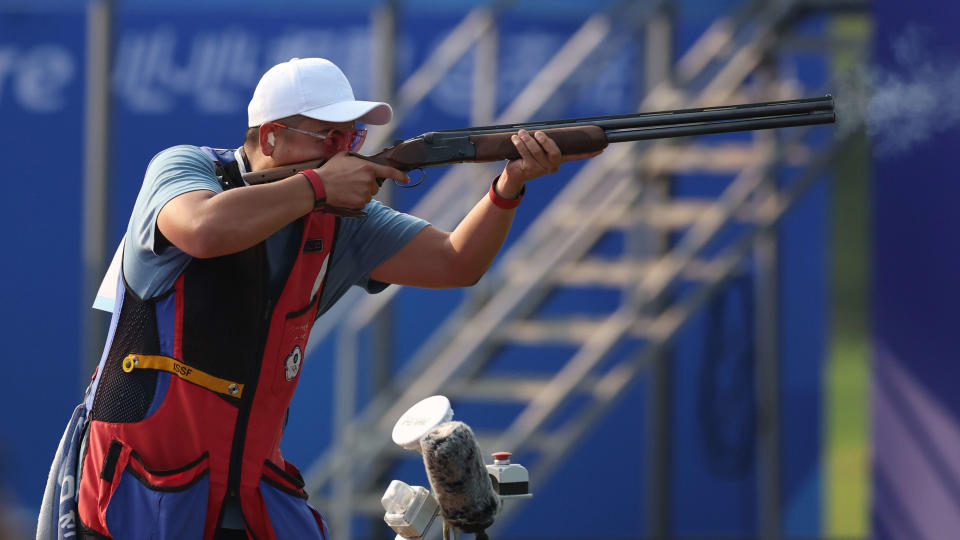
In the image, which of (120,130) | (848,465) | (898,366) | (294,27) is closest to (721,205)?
(898,366)

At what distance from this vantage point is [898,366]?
186 inches

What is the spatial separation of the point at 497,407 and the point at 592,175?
127cm

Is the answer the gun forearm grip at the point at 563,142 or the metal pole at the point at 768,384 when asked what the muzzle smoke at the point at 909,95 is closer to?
the metal pole at the point at 768,384

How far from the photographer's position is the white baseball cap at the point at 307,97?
2537 mm

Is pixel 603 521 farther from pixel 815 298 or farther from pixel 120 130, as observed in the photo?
pixel 120 130

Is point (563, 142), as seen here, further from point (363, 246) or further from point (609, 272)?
point (609, 272)

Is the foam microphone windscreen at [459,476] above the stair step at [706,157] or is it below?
below

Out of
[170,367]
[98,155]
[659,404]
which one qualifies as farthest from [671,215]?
[170,367]

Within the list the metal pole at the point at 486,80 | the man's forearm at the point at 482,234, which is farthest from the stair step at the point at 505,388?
the man's forearm at the point at 482,234

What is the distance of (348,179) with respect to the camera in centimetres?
240

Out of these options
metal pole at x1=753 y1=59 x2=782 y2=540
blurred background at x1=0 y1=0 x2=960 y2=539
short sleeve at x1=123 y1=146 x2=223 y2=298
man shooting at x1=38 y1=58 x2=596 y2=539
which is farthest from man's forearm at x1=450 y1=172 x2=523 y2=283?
metal pole at x1=753 y1=59 x2=782 y2=540

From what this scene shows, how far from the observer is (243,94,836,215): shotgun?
2.68 meters

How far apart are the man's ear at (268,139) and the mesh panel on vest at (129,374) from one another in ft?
1.36

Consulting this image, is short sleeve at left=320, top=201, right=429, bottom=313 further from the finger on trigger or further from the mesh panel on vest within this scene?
the mesh panel on vest
